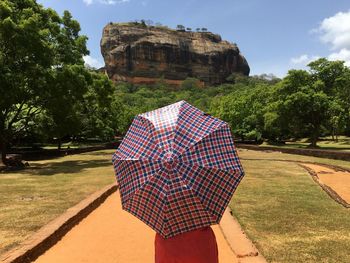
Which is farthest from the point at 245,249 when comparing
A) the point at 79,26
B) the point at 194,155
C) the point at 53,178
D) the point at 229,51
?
the point at 229,51

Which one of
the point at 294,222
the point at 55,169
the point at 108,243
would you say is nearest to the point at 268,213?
the point at 294,222

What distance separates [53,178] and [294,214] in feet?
32.8

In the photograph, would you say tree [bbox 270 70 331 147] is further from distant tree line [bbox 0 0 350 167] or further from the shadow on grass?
the shadow on grass

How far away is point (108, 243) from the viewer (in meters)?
6.46

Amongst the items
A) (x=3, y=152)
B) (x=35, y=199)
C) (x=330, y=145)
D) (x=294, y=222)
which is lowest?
(x=330, y=145)

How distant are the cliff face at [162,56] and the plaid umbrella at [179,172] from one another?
128 metres

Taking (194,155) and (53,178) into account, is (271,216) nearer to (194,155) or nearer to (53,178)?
(194,155)

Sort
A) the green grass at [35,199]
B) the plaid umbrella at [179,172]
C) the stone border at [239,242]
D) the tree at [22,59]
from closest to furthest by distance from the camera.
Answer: the plaid umbrella at [179,172]
the stone border at [239,242]
the green grass at [35,199]
the tree at [22,59]

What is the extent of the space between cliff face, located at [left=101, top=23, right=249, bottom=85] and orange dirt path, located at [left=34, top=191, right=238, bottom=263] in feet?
406

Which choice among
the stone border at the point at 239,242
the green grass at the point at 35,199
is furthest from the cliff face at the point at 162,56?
the stone border at the point at 239,242

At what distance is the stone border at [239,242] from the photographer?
5.30m

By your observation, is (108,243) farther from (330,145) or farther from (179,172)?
(330,145)

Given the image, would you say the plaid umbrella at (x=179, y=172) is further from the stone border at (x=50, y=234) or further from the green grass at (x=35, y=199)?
the green grass at (x=35, y=199)

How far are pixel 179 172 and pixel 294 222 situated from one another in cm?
497
